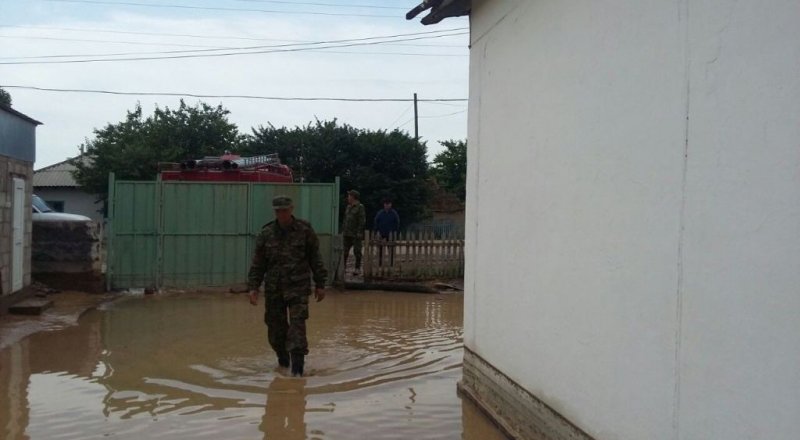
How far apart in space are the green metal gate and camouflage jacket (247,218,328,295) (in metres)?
6.77

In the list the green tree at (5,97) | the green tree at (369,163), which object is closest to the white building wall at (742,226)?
the green tree at (369,163)

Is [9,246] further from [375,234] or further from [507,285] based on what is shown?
[507,285]

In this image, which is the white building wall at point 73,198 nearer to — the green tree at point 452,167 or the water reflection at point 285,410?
the green tree at point 452,167

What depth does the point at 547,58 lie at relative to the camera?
16.2 ft

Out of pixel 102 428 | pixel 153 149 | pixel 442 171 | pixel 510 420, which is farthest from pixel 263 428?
pixel 442 171

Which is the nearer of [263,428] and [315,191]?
[263,428]

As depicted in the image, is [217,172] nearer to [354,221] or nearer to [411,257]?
[354,221]

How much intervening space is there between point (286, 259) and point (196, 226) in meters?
7.44

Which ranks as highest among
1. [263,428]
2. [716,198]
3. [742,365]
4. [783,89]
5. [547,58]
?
[547,58]

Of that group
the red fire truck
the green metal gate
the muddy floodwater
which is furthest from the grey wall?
the red fire truck

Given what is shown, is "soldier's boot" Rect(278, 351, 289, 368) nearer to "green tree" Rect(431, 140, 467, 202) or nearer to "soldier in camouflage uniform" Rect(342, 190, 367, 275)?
"soldier in camouflage uniform" Rect(342, 190, 367, 275)

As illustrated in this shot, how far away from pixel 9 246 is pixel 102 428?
6.46m

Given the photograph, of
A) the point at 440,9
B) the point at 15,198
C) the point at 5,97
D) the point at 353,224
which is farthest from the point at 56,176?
the point at 440,9

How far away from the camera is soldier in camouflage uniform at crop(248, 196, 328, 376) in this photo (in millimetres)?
7434
